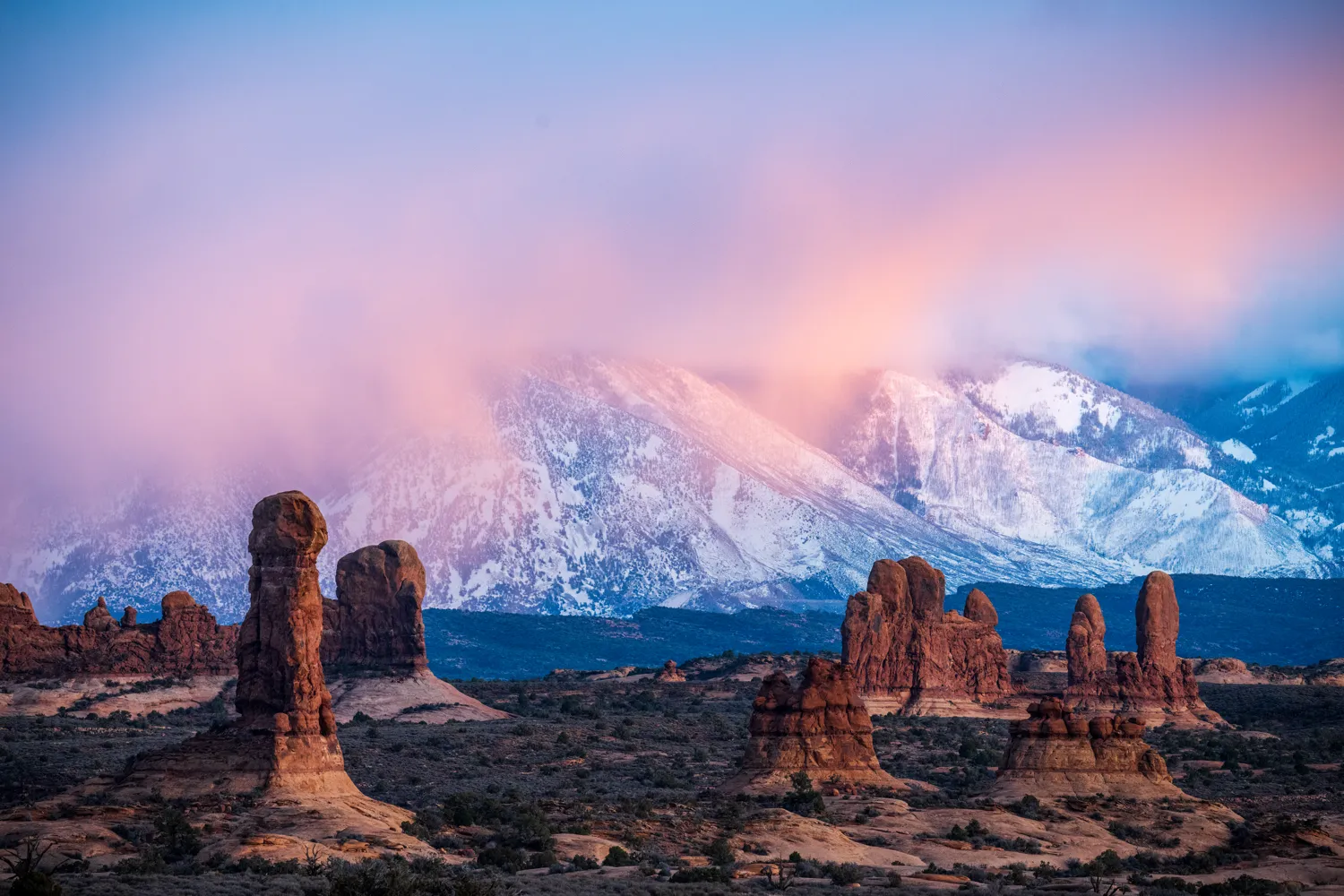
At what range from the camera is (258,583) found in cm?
6028

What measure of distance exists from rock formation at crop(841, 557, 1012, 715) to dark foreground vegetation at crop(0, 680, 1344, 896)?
5.13 m

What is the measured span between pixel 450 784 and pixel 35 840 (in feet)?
93.9

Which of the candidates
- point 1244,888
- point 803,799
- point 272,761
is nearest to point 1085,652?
point 803,799

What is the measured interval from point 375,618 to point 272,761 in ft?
193

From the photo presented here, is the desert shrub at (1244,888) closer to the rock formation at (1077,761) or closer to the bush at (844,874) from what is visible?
the bush at (844,874)

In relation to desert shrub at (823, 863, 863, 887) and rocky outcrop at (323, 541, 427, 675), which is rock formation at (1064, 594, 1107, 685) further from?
desert shrub at (823, 863, 863, 887)

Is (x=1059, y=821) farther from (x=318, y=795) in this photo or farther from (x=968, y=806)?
(x=318, y=795)

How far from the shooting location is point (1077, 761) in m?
73.1

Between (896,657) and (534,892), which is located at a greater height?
(896,657)

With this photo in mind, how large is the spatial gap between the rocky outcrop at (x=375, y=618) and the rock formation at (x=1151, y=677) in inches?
1408

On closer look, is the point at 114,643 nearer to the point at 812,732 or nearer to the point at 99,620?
the point at 99,620

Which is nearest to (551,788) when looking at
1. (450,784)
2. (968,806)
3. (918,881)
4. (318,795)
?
(450,784)

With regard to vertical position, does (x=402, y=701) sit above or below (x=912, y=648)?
below

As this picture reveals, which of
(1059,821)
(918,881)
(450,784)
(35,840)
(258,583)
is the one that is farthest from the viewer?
(450,784)
